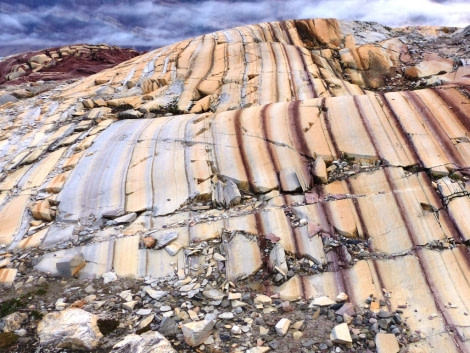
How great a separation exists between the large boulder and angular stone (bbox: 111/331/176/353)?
47 centimetres

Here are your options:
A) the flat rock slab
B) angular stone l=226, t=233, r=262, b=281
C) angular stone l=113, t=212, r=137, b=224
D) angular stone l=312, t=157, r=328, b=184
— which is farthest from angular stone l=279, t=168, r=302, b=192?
the flat rock slab

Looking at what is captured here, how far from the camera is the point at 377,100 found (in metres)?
12.0

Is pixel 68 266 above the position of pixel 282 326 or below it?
above

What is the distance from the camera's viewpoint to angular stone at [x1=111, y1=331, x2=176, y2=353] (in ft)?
18.6

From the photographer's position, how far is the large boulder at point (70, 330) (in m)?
5.93

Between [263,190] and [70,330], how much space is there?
215 inches

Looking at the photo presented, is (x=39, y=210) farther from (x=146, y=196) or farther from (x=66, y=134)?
(x=66, y=134)

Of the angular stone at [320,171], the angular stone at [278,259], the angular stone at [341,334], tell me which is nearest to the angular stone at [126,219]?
the angular stone at [278,259]

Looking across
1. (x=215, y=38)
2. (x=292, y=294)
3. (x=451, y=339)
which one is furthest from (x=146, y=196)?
(x=215, y=38)

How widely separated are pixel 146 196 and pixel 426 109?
8.86m

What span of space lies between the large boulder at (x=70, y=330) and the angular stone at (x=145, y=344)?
1.55 feet

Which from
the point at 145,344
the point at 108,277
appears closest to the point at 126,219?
the point at 108,277

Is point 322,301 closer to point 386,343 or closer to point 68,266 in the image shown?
point 386,343

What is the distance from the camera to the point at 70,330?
608 centimetres
